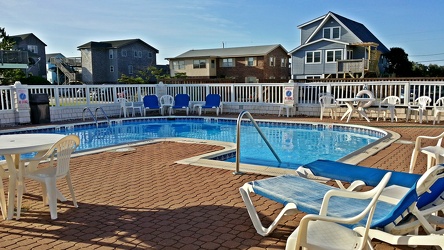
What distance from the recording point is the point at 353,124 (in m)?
10.4

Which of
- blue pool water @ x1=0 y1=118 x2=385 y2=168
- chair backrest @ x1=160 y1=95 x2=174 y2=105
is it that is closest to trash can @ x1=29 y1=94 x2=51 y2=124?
blue pool water @ x1=0 y1=118 x2=385 y2=168

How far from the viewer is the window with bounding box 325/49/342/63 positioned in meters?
29.9

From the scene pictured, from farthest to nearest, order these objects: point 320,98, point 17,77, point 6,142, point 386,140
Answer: point 17,77, point 320,98, point 386,140, point 6,142

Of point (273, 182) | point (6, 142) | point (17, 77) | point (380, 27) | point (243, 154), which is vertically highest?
point (380, 27)

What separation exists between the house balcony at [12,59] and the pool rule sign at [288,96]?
2519 centimetres

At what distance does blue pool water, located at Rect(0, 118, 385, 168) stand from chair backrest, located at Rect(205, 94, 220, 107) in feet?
3.39

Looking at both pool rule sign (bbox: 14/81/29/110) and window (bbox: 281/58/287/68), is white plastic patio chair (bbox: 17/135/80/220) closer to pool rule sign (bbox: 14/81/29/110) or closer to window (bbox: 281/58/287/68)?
pool rule sign (bbox: 14/81/29/110)

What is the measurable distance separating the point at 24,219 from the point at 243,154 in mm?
4758

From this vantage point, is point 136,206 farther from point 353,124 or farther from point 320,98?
point 320,98

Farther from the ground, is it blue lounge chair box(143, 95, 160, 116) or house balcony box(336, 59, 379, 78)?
house balcony box(336, 59, 379, 78)

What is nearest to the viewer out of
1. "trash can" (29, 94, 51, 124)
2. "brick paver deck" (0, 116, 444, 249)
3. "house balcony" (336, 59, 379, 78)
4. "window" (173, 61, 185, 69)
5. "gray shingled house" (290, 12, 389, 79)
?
"brick paver deck" (0, 116, 444, 249)

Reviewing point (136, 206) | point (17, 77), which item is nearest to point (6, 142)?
point (136, 206)

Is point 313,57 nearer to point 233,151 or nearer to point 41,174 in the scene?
point 233,151

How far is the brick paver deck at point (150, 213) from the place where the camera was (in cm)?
290
